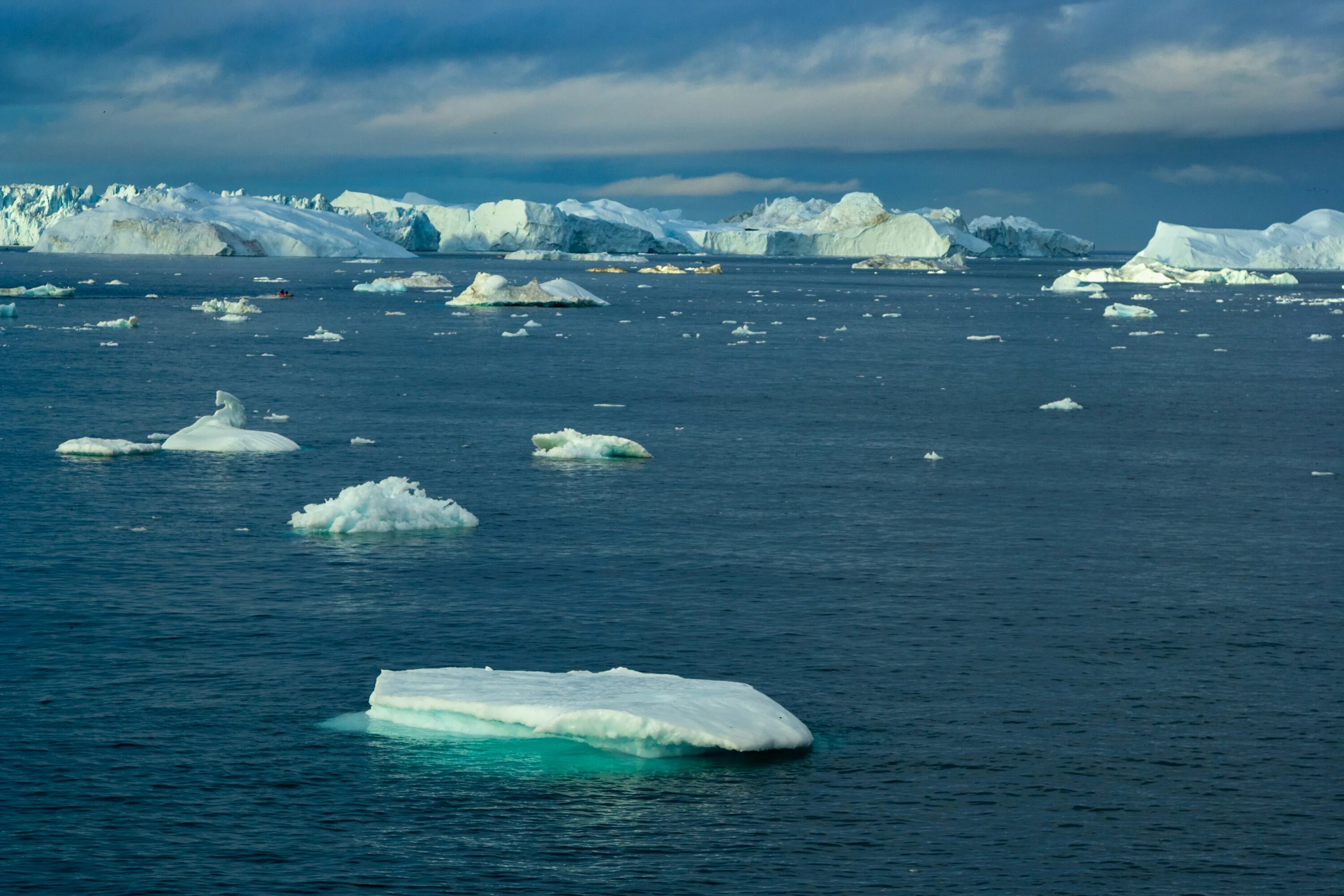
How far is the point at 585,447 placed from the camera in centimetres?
3127

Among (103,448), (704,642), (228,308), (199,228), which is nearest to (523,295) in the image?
(228,308)

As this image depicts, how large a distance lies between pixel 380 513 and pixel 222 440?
31.0ft

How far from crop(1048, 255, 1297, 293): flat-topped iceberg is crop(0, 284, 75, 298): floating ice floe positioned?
74.9 m

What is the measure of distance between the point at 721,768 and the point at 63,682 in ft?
23.0

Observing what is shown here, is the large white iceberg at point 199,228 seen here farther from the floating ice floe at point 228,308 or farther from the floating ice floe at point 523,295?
the floating ice floe at point 228,308

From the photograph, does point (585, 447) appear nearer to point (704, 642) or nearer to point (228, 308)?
point (704, 642)

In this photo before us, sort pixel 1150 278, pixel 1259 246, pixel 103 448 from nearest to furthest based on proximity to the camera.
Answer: pixel 103 448, pixel 1150 278, pixel 1259 246

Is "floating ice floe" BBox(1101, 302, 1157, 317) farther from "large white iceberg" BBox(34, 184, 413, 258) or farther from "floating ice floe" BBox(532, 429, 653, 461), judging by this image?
"large white iceberg" BBox(34, 184, 413, 258)

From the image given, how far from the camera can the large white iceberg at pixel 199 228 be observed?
16238 centimetres

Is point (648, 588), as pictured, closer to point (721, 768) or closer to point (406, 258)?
point (721, 768)

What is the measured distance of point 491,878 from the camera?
11.2 metres

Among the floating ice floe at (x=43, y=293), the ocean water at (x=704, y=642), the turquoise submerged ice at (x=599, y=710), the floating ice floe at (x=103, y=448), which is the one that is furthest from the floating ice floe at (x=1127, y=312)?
the turquoise submerged ice at (x=599, y=710)

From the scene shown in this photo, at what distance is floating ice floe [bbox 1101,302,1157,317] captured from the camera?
3396 inches

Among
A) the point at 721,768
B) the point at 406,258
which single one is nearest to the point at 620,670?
the point at 721,768
